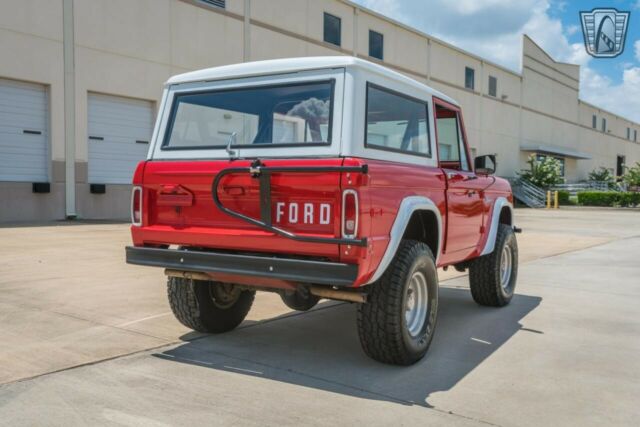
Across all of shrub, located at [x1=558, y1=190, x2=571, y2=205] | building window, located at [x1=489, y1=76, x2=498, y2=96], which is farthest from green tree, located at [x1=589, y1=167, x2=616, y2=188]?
building window, located at [x1=489, y1=76, x2=498, y2=96]

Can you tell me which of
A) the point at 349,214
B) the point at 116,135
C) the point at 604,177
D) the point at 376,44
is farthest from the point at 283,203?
the point at 604,177

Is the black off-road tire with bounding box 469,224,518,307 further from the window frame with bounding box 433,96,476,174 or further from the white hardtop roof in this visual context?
the white hardtop roof

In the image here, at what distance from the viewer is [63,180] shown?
17516 mm

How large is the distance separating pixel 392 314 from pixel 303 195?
40.2 inches

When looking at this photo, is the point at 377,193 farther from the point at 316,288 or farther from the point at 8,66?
the point at 8,66

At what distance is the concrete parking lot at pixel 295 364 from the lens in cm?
357

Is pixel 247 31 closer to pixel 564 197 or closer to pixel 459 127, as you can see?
pixel 459 127

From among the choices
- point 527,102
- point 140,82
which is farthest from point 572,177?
point 140,82

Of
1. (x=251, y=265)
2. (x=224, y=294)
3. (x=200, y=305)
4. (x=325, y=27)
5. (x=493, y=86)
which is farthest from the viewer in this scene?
(x=493, y=86)

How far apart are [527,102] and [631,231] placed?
1140 inches

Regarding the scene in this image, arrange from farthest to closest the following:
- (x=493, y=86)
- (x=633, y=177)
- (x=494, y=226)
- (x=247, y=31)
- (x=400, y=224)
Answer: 1. (x=633, y=177)
2. (x=493, y=86)
3. (x=247, y=31)
4. (x=494, y=226)
5. (x=400, y=224)

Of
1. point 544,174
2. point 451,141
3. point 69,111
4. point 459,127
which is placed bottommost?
point 451,141

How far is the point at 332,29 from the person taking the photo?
26.9 metres

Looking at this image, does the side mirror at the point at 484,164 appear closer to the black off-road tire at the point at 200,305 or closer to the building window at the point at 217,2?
the black off-road tire at the point at 200,305
